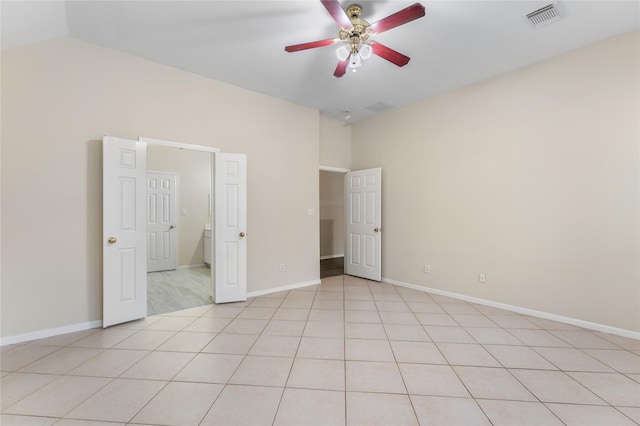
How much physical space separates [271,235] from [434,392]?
9.71 feet

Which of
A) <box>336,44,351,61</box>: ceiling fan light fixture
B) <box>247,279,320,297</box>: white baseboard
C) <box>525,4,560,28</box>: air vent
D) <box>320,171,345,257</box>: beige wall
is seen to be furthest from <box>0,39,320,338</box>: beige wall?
<box>320,171,345,257</box>: beige wall

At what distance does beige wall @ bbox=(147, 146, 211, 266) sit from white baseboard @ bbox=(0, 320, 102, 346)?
10.4ft

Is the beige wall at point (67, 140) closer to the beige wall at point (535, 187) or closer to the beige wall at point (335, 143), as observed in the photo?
the beige wall at point (335, 143)

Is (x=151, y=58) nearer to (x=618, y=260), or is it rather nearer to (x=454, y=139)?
(x=454, y=139)

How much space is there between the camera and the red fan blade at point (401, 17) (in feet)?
6.08

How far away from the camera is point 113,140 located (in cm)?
291

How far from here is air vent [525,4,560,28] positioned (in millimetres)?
2365

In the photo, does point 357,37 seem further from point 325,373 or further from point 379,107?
point 325,373

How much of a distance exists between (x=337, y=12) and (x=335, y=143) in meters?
3.32

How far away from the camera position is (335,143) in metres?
5.31

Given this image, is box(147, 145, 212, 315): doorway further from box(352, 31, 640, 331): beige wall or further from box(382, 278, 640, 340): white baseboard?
box(352, 31, 640, 331): beige wall

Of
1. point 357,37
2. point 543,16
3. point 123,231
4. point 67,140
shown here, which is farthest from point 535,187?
point 67,140

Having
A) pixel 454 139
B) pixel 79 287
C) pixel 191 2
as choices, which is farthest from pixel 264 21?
pixel 79 287

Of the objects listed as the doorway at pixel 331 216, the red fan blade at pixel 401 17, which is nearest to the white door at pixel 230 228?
the red fan blade at pixel 401 17
